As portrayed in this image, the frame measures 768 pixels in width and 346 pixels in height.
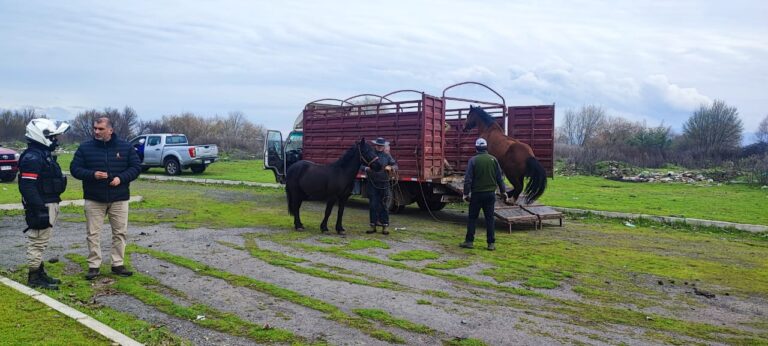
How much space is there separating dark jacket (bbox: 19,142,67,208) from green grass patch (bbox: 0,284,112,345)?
105cm

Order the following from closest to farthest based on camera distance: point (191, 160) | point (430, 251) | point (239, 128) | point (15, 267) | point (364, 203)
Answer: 1. point (15, 267)
2. point (430, 251)
3. point (364, 203)
4. point (191, 160)
5. point (239, 128)

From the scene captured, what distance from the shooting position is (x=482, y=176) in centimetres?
902

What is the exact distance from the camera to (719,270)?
310 inches

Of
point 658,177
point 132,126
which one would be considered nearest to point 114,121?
point 132,126

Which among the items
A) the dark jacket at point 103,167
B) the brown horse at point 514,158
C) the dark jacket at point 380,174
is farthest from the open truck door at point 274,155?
the dark jacket at point 103,167

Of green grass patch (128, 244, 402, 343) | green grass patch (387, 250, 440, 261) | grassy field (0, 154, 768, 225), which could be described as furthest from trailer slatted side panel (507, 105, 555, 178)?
green grass patch (128, 244, 402, 343)

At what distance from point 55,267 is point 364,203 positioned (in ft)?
32.4

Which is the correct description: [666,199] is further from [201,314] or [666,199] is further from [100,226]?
[100,226]

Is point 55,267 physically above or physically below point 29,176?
below

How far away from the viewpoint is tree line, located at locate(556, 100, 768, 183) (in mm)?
30555

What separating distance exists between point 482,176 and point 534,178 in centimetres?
258

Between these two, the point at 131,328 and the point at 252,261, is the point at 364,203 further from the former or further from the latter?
the point at 131,328

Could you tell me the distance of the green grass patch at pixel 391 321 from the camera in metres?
4.93

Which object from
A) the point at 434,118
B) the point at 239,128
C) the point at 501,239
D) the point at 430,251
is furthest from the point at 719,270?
the point at 239,128
